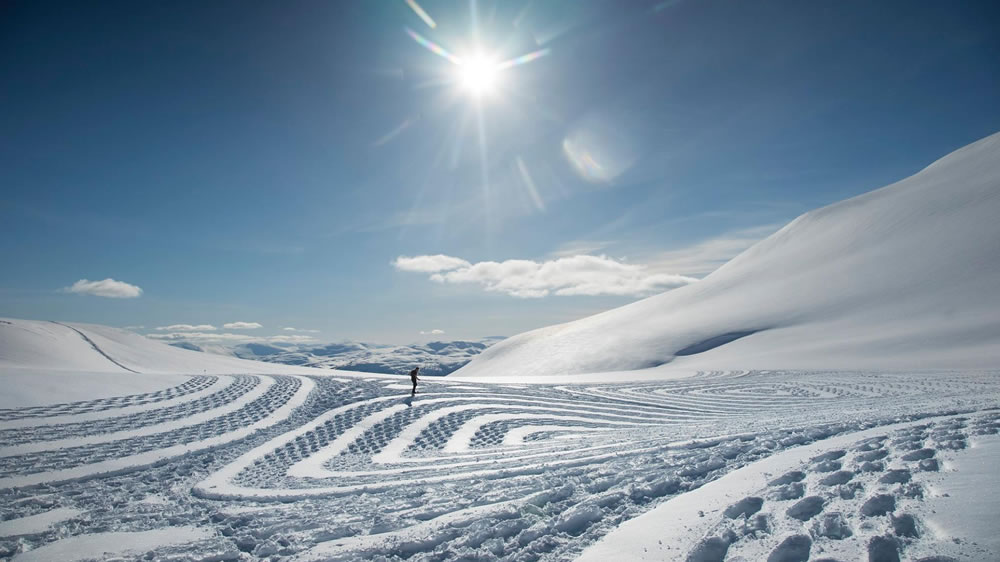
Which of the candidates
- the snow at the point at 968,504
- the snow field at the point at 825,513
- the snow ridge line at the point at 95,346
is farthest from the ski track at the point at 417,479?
the snow ridge line at the point at 95,346

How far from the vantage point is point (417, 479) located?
6.81 m

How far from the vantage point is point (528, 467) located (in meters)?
6.77

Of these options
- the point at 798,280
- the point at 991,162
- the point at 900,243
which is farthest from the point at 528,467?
the point at 991,162

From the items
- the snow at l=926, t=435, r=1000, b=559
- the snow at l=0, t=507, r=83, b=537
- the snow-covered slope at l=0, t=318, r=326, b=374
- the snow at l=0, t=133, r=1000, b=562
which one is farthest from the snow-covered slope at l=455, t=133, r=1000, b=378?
the snow at l=0, t=507, r=83, b=537

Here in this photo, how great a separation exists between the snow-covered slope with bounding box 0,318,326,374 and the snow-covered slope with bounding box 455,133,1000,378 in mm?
33599

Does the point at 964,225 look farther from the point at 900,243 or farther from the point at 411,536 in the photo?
the point at 411,536

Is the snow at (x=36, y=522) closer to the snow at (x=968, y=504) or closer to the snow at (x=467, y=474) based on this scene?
the snow at (x=467, y=474)

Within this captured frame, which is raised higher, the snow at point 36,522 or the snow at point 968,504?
the snow at point 968,504

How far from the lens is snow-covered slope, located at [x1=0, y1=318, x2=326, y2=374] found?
71.6ft

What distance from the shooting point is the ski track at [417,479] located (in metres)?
4.13

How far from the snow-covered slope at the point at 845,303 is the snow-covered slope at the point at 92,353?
110 ft

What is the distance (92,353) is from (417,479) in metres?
29.9

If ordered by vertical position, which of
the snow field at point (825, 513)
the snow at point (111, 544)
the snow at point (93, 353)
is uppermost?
the snow at point (93, 353)

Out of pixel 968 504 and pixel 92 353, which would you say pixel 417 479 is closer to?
pixel 968 504
